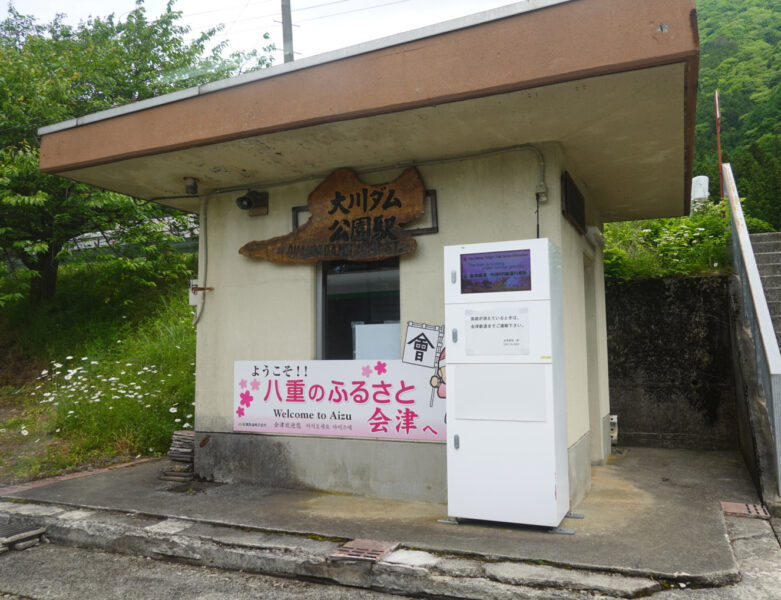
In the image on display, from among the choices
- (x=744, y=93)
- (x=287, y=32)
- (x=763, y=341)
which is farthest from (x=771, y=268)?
(x=744, y=93)

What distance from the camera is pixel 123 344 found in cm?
1109

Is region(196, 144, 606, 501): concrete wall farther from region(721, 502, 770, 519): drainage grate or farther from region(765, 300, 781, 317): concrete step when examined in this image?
region(765, 300, 781, 317): concrete step

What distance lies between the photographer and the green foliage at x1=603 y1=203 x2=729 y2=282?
8.41 m

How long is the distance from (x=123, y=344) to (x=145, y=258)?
1.90 m

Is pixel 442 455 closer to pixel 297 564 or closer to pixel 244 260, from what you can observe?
pixel 297 564

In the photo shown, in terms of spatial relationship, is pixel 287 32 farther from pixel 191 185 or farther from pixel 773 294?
pixel 773 294

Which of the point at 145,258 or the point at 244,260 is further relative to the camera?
the point at 145,258

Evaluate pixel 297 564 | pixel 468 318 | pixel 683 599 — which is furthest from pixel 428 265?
pixel 683 599

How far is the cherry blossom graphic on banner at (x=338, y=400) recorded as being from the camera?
5.24m

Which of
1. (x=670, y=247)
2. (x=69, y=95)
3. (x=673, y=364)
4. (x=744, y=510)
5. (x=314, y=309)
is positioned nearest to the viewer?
(x=744, y=510)

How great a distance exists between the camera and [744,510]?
15.6 feet

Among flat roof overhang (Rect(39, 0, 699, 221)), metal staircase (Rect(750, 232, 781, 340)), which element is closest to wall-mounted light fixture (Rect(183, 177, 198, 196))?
flat roof overhang (Rect(39, 0, 699, 221))

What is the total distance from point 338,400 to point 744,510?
3.49m

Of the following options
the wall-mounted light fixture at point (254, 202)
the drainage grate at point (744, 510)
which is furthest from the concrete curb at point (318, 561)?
the wall-mounted light fixture at point (254, 202)
